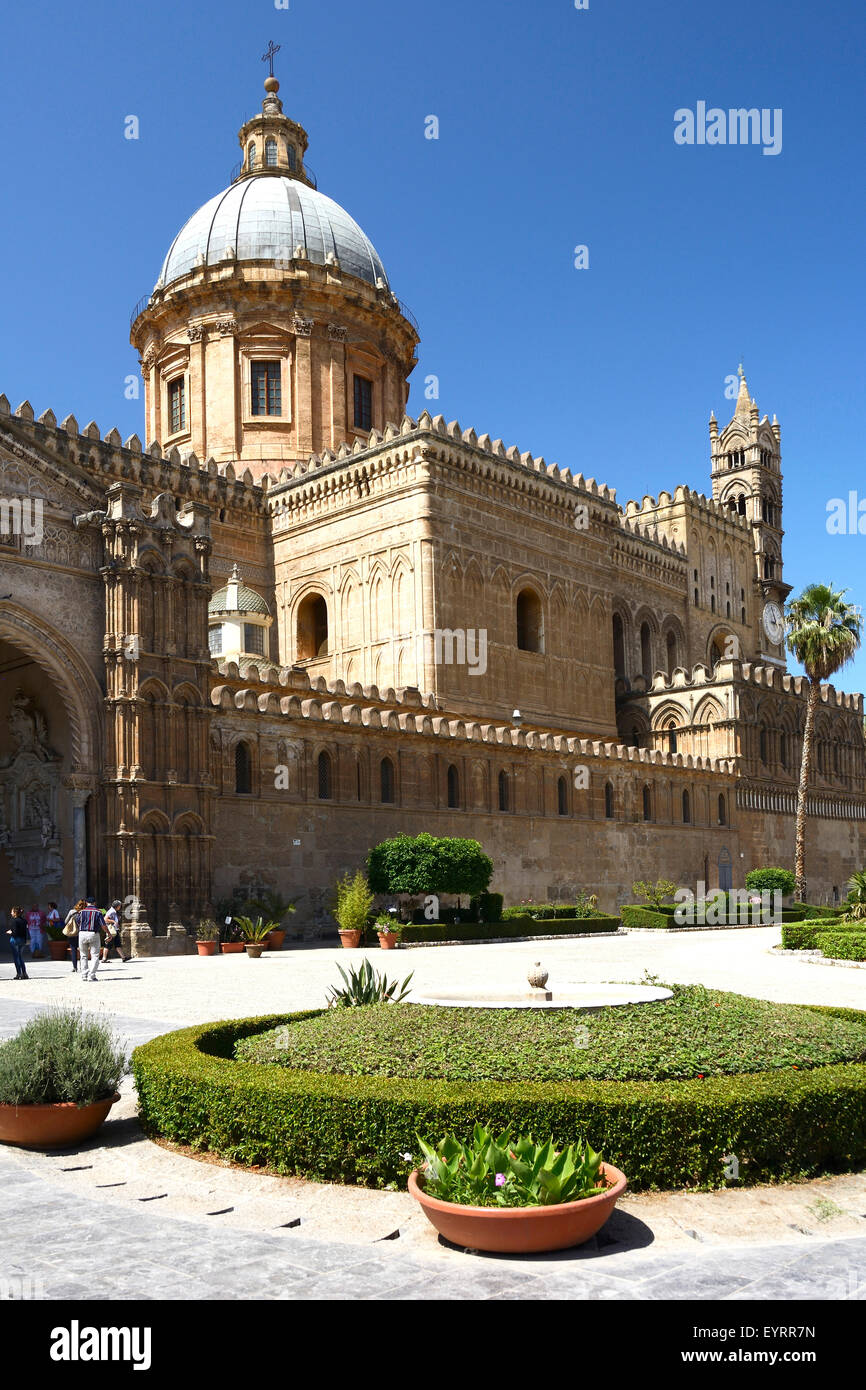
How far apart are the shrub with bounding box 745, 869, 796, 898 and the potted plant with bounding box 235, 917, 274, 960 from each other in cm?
2192

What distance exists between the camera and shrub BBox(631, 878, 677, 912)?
135 ft

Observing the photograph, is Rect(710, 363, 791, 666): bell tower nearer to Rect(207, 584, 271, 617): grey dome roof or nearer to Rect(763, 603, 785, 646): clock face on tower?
Rect(763, 603, 785, 646): clock face on tower

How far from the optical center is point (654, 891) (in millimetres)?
41344

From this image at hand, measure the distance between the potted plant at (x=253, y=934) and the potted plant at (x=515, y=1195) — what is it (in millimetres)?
20437

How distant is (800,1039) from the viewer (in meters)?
8.99

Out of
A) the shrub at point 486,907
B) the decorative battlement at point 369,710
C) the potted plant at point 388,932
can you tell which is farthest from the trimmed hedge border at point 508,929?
the decorative battlement at point 369,710

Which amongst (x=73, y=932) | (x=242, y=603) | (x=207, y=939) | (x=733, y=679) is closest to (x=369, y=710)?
(x=242, y=603)

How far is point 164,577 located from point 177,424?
81.5ft

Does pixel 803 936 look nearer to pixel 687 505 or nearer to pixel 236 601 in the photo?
pixel 236 601

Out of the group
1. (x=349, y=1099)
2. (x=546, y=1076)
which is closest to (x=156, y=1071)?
(x=349, y=1099)

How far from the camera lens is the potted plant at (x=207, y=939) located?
2733cm

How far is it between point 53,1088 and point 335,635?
36779mm

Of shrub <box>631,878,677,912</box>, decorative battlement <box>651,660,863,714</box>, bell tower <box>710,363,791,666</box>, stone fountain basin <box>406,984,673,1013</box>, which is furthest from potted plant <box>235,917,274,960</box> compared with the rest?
bell tower <box>710,363,791,666</box>
